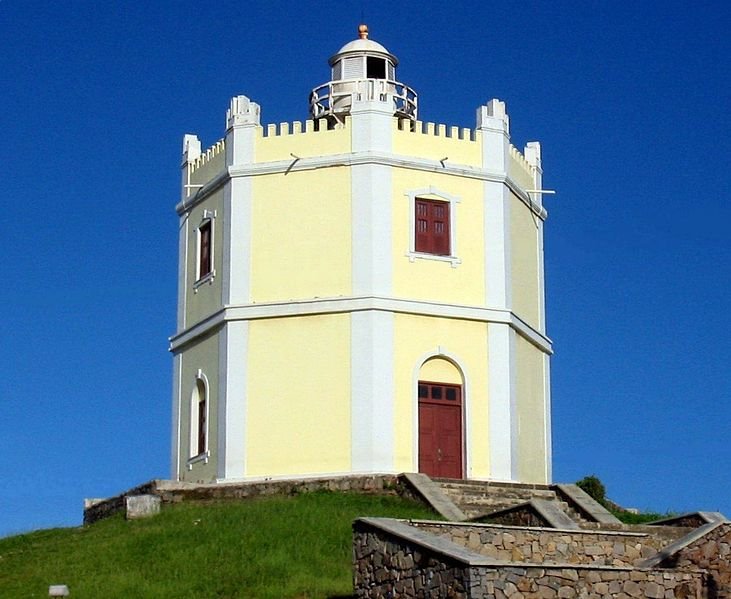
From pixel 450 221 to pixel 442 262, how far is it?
96 cm

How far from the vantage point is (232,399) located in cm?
3116

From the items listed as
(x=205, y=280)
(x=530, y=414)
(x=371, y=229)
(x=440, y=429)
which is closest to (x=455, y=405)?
(x=440, y=429)

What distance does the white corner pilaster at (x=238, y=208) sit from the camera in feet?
104

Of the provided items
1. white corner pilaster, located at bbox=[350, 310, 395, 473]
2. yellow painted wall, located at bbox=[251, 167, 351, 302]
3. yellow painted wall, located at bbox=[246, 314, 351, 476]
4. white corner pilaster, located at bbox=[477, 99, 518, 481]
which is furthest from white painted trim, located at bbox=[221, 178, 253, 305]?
white corner pilaster, located at bbox=[477, 99, 518, 481]

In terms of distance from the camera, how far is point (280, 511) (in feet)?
84.7

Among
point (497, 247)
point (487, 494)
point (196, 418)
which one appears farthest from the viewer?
point (196, 418)

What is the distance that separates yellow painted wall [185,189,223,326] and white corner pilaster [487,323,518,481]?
5.98 m

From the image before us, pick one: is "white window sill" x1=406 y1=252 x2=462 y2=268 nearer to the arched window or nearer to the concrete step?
the concrete step

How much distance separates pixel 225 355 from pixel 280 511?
6344 millimetres

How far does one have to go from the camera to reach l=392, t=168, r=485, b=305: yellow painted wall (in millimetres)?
31156

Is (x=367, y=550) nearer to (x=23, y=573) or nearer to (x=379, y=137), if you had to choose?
(x=23, y=573)

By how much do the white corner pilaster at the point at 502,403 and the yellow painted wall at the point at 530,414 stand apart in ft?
1.33

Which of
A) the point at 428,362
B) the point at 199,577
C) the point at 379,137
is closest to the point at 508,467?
the point at 428,362

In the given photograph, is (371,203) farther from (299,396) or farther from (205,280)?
(205,280)
